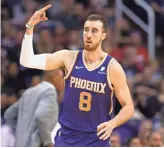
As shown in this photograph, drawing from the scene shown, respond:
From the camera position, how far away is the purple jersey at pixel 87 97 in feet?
20.0

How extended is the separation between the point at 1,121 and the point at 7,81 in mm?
2229

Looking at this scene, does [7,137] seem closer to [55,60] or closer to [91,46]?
[55,60]

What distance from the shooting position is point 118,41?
42.1 feet

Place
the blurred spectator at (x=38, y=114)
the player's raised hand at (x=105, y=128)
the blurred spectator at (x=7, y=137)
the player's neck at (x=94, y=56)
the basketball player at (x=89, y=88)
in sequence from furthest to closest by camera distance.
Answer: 1. the blurred spectator at (x=7, y=137)
2. the blurred spectator at (x=38, y=114)
3. the player's neck at (x=94, y=56)
4. the basketball player at (x=89, y=88)
5. the player's raised hand at (x=105, y=128)

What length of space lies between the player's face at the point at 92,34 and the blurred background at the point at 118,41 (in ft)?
12.0

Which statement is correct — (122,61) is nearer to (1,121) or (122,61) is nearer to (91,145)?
(1,121)

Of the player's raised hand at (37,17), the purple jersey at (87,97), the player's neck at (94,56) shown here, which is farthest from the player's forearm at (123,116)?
the player's raised hand at (37,17)

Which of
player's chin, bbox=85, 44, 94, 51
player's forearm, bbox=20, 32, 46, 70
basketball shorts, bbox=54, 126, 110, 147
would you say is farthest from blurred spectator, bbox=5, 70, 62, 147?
player's chin, bbox=85, 44, 94, 51

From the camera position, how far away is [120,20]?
13016 mm

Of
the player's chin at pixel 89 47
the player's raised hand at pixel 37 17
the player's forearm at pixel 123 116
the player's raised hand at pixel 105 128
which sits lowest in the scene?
the player's raised hand at pixel 105 128

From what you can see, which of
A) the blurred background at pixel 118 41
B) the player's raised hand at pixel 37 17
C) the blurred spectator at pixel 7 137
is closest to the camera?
the player's raised hand at pixel 37 17

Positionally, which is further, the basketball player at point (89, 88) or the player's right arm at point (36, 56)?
the basketball player at point (89, 88)

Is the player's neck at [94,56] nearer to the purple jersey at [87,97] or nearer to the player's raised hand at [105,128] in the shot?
the purple jersey at [87,97]

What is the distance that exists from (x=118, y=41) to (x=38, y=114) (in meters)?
5.93
